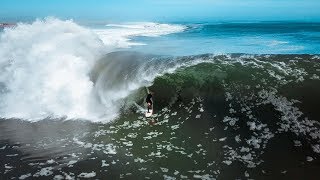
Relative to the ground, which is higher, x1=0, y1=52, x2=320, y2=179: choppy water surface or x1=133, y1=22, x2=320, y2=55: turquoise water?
x1=133, y1=22, x2=320, y2=55: turquoise water

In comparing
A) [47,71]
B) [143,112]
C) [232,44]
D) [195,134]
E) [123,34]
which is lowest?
[195,134]

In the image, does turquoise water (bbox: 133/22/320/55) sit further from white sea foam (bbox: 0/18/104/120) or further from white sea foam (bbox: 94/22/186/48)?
white sea foam (bbox: 0/18/104/120)

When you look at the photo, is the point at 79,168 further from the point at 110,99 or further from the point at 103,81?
the point at 103,81

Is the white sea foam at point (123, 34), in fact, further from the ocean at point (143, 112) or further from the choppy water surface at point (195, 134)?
the choppy water surface at point (195, 134)

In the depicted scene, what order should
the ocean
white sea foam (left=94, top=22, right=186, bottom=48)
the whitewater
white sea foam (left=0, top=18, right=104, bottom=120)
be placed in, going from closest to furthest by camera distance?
the ocean
the whitewater
white sea foam (left=0, top=18, right=104, bottom=120)
white sea foam (left=94, top=22, right=186, bottom=48)

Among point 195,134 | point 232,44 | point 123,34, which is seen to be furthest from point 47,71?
point 123,34

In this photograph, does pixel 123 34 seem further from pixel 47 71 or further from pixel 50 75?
pixel 50 75

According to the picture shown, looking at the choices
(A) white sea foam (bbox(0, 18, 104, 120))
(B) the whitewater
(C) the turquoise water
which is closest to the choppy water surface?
(B) the whitewater

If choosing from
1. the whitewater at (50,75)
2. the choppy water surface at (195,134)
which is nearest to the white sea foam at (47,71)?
the whitewater at (50,75)
